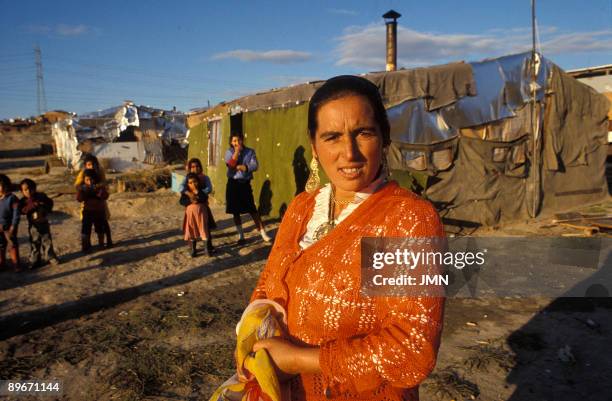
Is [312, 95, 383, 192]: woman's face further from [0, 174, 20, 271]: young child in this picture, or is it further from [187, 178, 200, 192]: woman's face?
[0, 174, 20, 271]: young child

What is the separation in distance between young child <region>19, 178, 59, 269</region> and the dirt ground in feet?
0.79

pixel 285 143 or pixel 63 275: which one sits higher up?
pixel 285 143

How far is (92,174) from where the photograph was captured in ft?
24.3

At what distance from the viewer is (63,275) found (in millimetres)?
6363

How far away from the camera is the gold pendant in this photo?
148 centimetres

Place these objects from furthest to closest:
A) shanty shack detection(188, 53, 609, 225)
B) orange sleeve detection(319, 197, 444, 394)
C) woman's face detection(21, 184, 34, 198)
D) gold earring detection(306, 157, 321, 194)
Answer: shanty shack detection(188, 53, 609, 225)
woman's face detection(21, 184, 34, 198)
gold earring detection(306, 157, 321, 194)
orange sleeve detection(319, 197, 444, 394)

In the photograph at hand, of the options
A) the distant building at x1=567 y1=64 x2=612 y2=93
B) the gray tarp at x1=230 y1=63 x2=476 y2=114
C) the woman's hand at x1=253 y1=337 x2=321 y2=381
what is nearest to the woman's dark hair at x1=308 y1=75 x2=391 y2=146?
the woman's hand at x1=253 y1=337 x2=321 y2=381

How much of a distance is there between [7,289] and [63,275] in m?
0.71

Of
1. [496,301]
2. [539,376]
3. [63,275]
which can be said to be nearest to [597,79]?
[496,301]

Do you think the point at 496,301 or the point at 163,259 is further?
the point at 163,259

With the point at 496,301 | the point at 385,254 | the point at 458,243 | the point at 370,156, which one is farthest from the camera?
the point at 458,243

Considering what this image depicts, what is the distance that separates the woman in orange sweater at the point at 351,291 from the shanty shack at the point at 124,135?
76.1 feet

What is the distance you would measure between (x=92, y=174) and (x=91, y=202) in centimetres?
48

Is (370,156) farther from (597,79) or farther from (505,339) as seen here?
(597,79)
